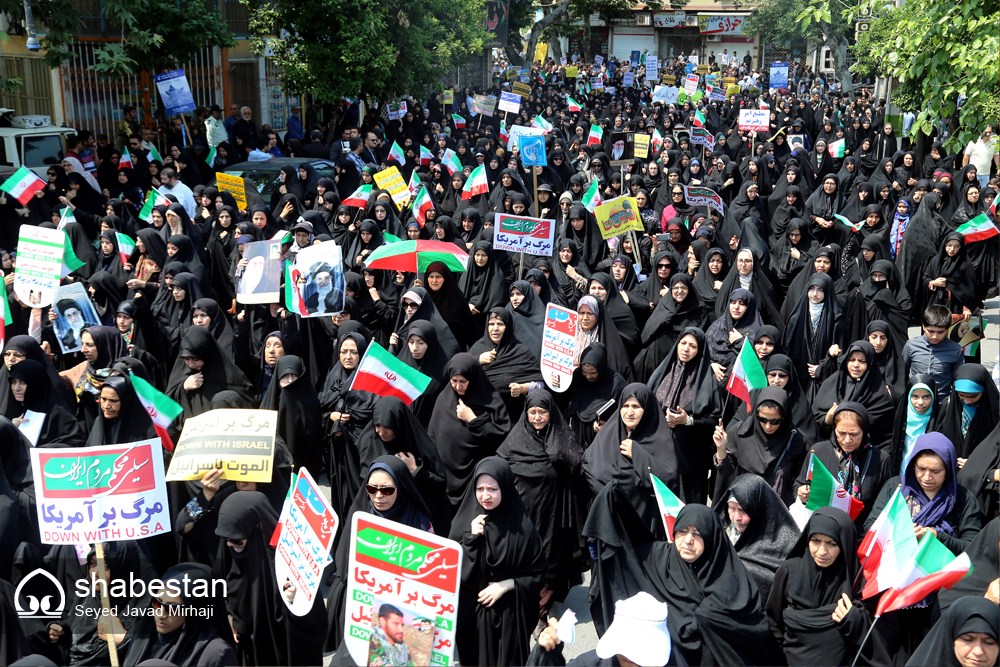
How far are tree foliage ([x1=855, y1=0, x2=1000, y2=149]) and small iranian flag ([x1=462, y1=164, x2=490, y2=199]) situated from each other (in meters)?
4.70

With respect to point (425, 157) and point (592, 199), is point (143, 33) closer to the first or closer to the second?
point (425, 157)

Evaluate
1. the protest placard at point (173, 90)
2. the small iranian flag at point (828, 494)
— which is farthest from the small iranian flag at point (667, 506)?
the protest placard at point (173, 90)

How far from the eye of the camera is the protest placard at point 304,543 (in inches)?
140

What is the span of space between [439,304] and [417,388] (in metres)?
2.16

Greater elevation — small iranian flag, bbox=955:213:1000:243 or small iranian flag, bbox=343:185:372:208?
small iranian flag, bbox=343:185:372:208

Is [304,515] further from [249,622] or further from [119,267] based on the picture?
[119,267]

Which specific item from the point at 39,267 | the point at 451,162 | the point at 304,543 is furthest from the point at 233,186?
the point at 304,543

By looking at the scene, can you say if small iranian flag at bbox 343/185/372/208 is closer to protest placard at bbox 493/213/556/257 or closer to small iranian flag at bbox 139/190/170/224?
small iranian flag at bbox 139/190/170/224

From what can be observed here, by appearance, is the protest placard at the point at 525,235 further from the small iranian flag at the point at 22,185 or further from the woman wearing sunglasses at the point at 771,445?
the small iranian flag at the point at 22,185

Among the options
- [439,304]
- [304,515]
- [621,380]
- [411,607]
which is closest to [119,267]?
[439,304]

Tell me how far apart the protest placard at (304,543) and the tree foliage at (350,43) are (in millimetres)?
13144

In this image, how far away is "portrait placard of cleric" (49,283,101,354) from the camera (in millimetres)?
6215

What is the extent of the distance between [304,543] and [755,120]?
12871 mm

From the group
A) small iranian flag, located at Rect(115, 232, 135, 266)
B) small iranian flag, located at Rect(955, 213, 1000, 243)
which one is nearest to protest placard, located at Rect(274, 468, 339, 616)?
small iranian flag, located at Rect(115, 232, 135, 266)
